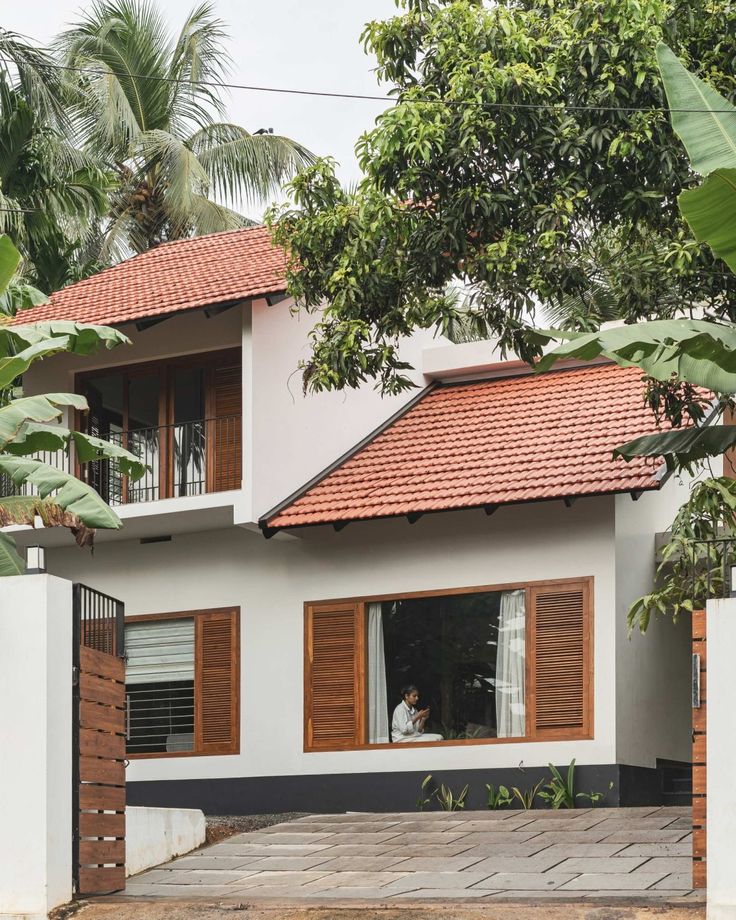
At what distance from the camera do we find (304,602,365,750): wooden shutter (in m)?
17.9

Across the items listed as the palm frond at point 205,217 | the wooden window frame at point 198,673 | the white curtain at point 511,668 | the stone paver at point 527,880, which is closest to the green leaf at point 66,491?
the stone paver at point 527,880

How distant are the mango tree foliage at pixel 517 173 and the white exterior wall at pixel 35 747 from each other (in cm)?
369

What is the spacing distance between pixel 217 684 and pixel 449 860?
19.9 feet

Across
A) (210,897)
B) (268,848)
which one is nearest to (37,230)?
(268,848)

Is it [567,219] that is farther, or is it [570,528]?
[570,528]

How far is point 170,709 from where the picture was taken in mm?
→ 19141

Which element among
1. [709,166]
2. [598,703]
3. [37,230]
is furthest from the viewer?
[37,230]

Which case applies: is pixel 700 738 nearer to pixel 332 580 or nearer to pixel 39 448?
pixel 39 448

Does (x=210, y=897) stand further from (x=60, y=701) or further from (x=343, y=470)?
(x=343, y=470)

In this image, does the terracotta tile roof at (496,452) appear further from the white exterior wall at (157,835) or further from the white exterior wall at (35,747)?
the white exterior wall at (35,747)

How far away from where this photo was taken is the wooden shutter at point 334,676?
17.9 m

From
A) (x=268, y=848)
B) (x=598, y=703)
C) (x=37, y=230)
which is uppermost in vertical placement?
(x=37, y=230)

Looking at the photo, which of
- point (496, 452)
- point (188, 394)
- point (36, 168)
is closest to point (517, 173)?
point (496, 452)

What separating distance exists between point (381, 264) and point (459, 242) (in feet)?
2.66
